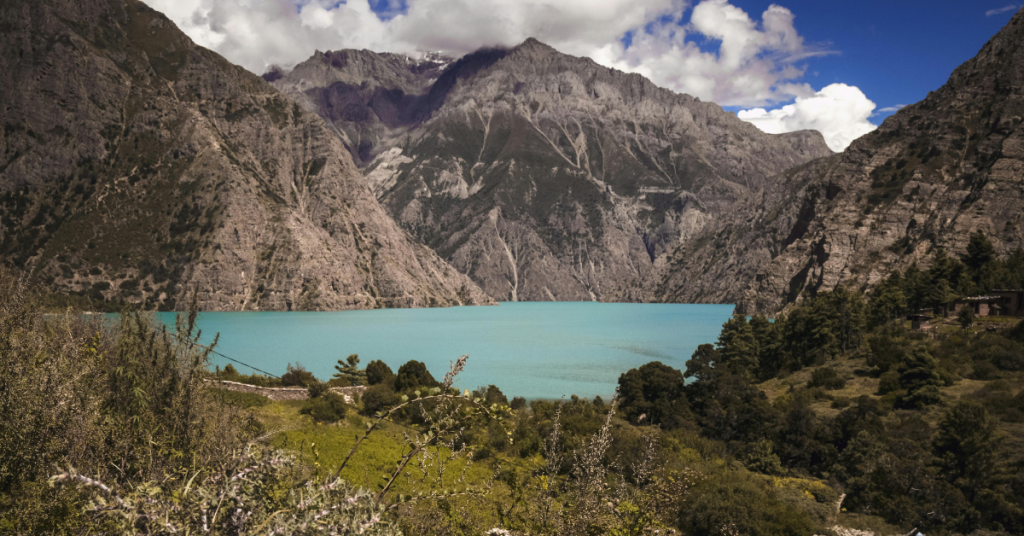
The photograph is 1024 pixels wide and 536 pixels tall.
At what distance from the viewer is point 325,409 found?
101ft

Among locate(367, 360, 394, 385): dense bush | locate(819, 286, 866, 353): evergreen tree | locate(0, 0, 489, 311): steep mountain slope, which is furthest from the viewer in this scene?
locate(0, 0, 489, 311): steep mountain slope

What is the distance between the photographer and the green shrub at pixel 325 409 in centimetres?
3028

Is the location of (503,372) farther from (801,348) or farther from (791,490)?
(791,490)

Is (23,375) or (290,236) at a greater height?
(290,236)

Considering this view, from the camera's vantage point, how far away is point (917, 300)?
236 feet

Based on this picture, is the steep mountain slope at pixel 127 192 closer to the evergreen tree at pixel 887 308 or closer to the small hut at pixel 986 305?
the evergreen tree at pixel 887 308

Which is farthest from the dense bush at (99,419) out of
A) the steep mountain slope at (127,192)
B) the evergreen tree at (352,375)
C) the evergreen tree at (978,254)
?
the steep mountain slope at (127,192)

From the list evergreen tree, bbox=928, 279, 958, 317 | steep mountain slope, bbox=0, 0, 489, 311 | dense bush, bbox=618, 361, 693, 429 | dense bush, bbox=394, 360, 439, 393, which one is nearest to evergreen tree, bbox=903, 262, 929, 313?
evergreen tree, bbox=928, 279, 958, 317

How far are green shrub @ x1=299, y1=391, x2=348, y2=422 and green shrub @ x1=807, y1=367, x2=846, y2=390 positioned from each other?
37141mm

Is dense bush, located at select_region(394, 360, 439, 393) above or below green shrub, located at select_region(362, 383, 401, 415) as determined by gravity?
above

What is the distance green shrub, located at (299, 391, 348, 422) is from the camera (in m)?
30.3

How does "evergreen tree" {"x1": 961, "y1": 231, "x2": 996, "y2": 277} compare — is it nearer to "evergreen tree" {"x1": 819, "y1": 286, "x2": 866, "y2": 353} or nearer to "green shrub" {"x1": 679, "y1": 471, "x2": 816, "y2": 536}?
"evergreen tree" {"x1": 819, "y1": 286, "x2": 866, "y2": 353}

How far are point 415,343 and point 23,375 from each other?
3152 inches

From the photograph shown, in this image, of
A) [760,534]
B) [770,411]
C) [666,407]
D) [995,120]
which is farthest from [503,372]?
[995,120]
